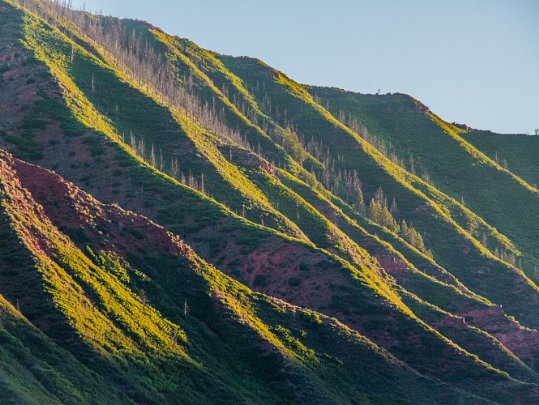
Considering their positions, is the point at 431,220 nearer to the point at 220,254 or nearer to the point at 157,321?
the point at 220,254

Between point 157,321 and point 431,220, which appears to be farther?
point 431,220

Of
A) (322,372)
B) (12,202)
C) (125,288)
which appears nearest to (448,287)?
(322,372)

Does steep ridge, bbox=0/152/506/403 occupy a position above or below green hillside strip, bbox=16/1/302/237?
below

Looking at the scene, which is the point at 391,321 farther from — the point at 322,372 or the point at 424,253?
the point at 424,253

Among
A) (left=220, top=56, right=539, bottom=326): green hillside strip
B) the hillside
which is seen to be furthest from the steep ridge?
(left=220, top=56, right=539, bottom=326): green hillside strip

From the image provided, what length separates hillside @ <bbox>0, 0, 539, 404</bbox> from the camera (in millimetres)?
67312

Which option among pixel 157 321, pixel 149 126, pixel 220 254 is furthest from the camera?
pixel 149 126

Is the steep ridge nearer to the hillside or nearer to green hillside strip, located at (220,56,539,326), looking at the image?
the hillside

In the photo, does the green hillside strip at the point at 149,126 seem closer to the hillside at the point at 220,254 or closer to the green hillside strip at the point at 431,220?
the hillside at the point at 220,254

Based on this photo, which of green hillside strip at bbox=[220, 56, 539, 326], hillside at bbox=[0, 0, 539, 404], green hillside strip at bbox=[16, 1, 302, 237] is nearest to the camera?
hillside at bbox=[0, 0, 539, 404]

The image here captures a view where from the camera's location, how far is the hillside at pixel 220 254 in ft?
221

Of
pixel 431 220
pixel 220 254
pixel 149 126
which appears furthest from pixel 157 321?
pixel 431 220

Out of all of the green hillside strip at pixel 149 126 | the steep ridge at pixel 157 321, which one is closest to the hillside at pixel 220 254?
the steep ridge at pixel 157 321

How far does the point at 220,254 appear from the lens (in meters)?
102
